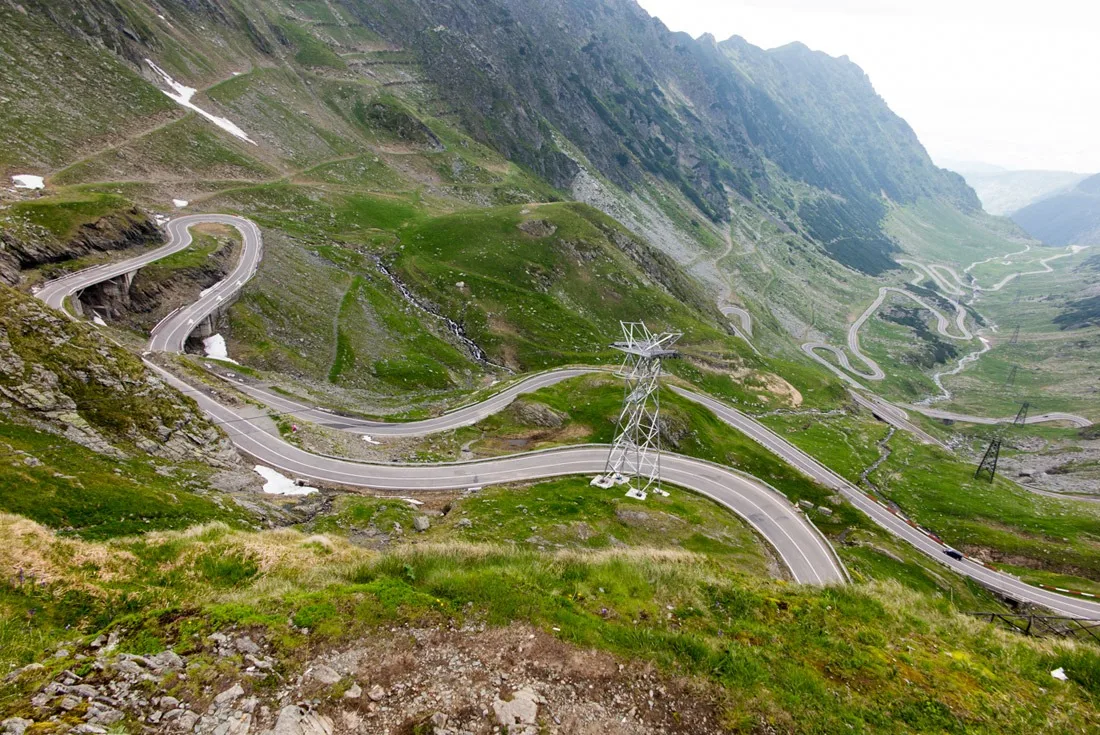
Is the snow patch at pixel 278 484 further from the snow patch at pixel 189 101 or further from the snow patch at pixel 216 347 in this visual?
the snow patch at pixel 189 101

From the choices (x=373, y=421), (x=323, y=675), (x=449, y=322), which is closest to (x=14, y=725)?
(x=323, y=675)

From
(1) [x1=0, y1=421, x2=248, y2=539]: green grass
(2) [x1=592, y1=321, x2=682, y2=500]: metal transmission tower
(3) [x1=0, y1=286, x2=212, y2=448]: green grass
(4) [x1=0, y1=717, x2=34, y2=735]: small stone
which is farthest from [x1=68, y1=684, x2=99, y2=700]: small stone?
(2) [x1=592, y1=321, x2=682, y2=500]: metal transmission tower

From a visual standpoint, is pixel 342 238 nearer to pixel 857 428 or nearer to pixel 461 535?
pixel 461 535

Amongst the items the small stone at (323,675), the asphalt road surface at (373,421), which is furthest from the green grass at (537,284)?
the small stone at (323,675)

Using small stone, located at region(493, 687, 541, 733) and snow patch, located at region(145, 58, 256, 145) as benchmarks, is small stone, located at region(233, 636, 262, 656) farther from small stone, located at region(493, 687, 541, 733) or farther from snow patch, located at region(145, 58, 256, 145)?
snow patch, located at region(145, 58, 256, 145)

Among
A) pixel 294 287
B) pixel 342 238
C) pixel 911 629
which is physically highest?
pixel 342 238

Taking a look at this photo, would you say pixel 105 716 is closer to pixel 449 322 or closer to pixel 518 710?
pixel 518 710

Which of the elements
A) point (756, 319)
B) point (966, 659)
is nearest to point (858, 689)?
point (966, 659)
